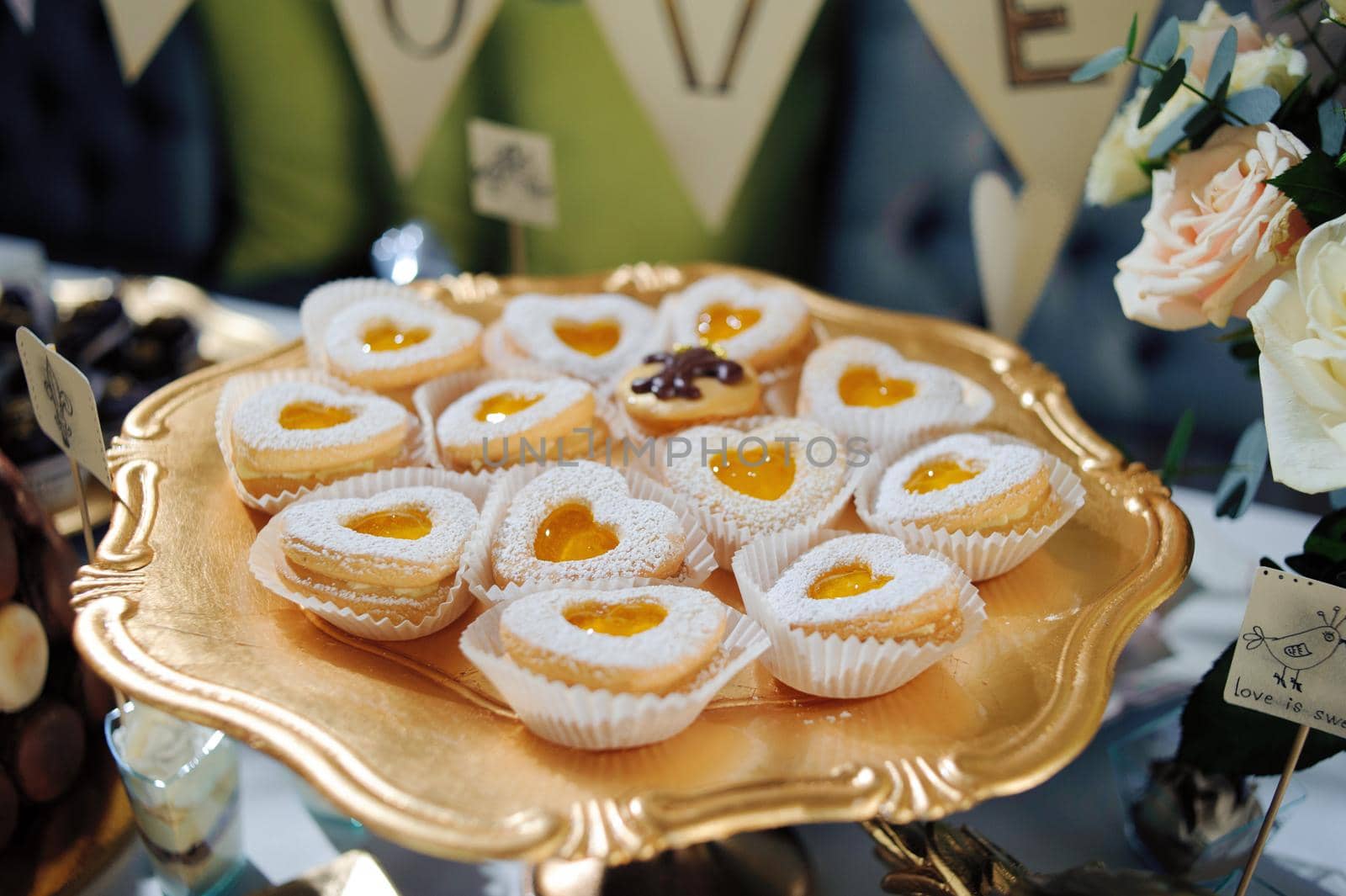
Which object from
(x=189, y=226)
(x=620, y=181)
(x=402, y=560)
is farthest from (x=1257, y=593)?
(x=189, y=226)

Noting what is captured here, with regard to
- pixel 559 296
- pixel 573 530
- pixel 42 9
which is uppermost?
pixel 42 9

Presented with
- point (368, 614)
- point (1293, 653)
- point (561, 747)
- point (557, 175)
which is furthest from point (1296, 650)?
point (557, 175)

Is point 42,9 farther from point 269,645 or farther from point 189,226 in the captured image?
point 269,645

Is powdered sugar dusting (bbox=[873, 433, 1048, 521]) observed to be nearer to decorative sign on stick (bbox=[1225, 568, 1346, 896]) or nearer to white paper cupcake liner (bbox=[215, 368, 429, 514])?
decorative sign on stick (bbox=[1225, 568, 1346, 896])

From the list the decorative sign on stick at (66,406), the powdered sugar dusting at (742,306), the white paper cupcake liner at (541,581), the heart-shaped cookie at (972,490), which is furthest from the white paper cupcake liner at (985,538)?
the decorative sign on stick at (66,406)

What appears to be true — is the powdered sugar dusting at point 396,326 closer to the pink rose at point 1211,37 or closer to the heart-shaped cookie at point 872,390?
the heart-shaped cookie at point 872,390

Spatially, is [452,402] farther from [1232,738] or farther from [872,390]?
[1232,738]

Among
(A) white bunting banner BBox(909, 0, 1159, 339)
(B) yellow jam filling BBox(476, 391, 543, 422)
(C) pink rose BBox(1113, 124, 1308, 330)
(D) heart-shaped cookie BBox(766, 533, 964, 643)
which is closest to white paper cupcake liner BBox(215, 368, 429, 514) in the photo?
(B) yellow jam filling BBox(476, 391, 543, 422)
